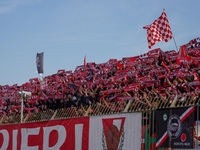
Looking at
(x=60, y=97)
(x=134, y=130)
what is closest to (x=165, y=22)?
(x=60, y=97)

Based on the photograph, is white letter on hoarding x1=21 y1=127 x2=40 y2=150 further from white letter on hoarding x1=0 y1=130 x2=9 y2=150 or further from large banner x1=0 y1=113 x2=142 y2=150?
white letter on hoarding x1=0 y1=130 x2=9 y2=150

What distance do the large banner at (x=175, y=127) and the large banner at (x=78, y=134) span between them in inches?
30.7

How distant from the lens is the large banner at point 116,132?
8273 millimetres

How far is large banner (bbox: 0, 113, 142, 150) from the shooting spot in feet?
27.8

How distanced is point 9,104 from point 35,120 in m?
11.4

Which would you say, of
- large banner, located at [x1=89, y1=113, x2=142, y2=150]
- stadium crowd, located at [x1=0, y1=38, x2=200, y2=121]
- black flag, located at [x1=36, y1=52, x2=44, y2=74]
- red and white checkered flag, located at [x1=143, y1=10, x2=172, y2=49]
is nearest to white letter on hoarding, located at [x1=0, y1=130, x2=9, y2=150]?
stadium crowd, located at [x1=0, y1=38, x2=200, y2=121]

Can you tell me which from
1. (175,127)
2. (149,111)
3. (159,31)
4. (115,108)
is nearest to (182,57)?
(159,31)

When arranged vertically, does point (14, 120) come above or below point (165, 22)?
below

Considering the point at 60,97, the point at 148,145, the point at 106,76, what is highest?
the point at 106,76

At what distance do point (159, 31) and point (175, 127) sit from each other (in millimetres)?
12939

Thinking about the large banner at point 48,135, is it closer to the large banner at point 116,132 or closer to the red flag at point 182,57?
the large banner at point 116,132

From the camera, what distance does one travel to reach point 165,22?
1906 centimetres

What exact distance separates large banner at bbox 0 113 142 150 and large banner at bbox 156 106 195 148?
2.56 ft

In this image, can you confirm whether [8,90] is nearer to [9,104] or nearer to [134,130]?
[9,104]
